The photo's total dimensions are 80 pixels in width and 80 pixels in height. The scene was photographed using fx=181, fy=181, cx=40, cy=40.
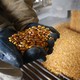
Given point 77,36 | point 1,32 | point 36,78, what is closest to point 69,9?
point 77,36

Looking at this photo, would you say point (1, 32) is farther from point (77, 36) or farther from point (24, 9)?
point (77, 36)

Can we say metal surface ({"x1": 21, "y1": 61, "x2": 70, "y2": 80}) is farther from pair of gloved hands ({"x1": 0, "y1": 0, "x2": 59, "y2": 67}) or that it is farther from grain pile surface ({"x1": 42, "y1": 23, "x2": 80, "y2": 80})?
pair of gloved hands ({"x1": 0, "y1": 0, "x2": 59, "y2": 67})

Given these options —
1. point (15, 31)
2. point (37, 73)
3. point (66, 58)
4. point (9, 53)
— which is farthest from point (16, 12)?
point (66, 58)

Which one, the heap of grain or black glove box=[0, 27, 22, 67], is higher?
black glove box=[0, 27, 22, 67]

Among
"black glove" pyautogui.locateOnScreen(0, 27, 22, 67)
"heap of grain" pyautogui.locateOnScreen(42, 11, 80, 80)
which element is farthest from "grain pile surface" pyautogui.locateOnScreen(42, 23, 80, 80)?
"black glove" pyautogui.locateOnScreen(0, 27, 22, 67)

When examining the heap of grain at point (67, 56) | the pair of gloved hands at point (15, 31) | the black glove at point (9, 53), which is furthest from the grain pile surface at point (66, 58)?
the black glove at point (9, 53)

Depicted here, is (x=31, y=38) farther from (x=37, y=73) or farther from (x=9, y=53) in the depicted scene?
(x=37, y=73)

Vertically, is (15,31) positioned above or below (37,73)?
above
